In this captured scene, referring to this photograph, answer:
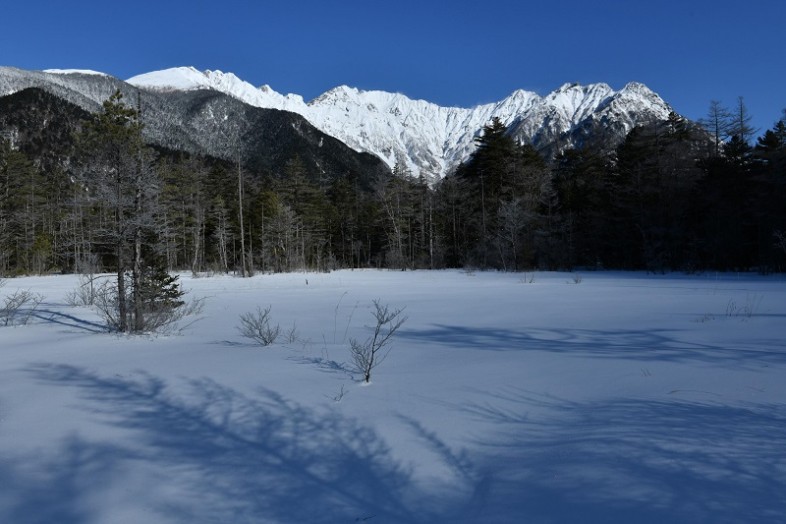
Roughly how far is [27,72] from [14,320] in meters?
149

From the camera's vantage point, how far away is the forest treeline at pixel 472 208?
33.8ft

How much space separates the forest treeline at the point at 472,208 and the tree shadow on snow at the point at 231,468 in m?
6.52

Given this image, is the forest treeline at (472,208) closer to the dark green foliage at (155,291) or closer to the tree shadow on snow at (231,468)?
the dark green foliage at (155,291)

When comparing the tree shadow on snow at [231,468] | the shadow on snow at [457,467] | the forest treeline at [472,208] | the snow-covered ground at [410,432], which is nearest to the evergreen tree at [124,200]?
the forest treeline at [472,208]

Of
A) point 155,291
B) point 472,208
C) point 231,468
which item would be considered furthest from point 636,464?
point 472,208

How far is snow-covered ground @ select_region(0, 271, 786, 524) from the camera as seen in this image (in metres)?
2.41

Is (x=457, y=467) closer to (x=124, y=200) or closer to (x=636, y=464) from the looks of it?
(x=636, y=464)

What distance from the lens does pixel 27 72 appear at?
4633 inches

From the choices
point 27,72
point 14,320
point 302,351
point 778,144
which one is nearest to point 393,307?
point 302,351

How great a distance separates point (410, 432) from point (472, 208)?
3870 cm

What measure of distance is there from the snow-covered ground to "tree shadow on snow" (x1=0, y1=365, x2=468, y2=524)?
0.5 inches

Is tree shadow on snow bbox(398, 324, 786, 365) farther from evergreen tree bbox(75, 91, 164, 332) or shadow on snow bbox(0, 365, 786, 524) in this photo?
evergreen tree bbox(75, 91, 164, 332)

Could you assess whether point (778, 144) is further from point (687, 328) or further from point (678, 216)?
point (687, 328)

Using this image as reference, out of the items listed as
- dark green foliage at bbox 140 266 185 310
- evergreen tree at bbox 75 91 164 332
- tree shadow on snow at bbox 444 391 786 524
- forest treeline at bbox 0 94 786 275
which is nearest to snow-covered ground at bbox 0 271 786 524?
tree shadow on snow at bbox 444 391 786 524
